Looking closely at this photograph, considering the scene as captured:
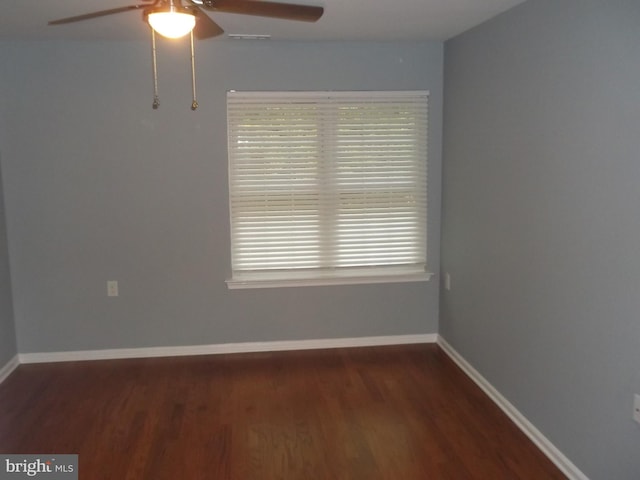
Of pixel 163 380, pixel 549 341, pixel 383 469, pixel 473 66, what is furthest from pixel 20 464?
pixel 473 66

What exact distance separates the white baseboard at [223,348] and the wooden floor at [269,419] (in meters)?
0.09

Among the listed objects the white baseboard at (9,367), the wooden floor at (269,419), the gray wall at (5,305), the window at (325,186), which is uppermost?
the window at (325,186)

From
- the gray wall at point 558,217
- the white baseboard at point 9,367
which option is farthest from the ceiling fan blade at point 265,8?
the white baseboard at point 9,367

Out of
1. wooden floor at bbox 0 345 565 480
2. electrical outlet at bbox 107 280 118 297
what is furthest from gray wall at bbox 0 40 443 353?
wooden floor at bbox 0 345 565 480

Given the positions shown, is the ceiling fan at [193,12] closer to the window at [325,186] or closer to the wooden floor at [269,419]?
the window at [325,186]

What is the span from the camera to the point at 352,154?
4195 millimetres

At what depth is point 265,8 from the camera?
81.4 inches

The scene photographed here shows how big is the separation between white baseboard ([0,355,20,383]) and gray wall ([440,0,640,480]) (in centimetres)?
319

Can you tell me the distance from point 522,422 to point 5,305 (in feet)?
11.4

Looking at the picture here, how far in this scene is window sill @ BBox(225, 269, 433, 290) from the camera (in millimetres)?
4230

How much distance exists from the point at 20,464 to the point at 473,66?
11.4ft

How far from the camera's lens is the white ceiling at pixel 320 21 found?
116 inches

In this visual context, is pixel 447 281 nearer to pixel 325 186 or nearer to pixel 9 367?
pixel 325 186

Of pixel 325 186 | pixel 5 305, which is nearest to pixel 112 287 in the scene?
pixel 5 305
